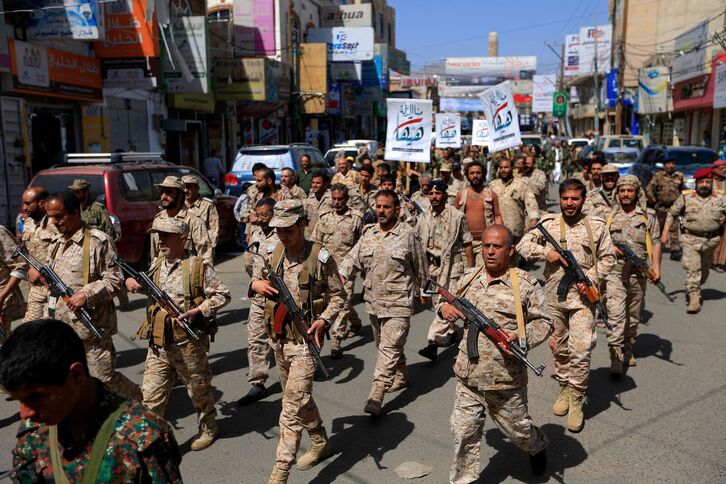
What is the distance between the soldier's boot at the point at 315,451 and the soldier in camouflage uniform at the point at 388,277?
73 cm

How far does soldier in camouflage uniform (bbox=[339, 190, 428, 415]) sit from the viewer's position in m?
5.11

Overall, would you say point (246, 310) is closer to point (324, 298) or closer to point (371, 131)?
point (324, 298)

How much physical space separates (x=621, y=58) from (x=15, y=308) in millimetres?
36039

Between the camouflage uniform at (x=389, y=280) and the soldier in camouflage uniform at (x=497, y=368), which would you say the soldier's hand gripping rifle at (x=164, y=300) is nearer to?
the camouflage uniform at (x=389, y=280)

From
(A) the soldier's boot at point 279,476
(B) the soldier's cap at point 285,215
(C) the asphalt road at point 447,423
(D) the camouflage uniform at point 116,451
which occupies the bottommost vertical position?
(C) the asphalt road at point 447,423

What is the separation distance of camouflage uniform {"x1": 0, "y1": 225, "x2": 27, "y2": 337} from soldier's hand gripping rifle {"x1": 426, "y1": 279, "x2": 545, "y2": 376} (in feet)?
11.0

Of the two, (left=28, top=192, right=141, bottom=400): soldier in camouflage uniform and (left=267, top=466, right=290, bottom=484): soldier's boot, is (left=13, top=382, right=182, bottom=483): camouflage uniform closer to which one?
(left=267, top=466, right=290, bottom=484): soldier's boot

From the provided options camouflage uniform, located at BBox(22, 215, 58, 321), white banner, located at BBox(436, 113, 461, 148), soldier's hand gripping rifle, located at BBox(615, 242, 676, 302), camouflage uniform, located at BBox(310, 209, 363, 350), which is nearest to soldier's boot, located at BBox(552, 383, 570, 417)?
soldier's hand gripping rifle, located at BBox(615, 242, 676, 302)

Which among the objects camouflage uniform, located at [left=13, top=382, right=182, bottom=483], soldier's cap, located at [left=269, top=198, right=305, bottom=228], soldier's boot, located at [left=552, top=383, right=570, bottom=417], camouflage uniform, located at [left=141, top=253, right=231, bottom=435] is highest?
soldier's cap, located at [left=269, top=198, right=305, bottom=228]

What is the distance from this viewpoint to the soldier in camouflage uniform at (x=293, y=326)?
4.02 m

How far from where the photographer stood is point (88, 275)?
15.0ft

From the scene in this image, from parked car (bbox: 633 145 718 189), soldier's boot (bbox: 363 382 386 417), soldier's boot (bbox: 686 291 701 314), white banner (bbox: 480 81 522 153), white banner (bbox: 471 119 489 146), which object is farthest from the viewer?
white banner (bbox: 471 119 489 146)

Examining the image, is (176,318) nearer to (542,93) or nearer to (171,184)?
(171,184)

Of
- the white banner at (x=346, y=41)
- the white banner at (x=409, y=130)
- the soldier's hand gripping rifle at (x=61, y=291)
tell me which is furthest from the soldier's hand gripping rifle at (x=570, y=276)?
the white banner at (x=346, y=41)
